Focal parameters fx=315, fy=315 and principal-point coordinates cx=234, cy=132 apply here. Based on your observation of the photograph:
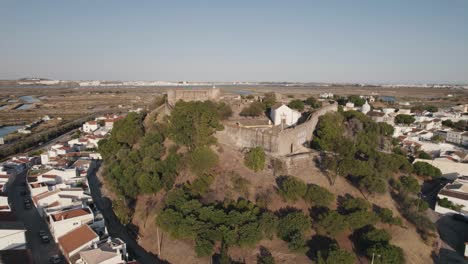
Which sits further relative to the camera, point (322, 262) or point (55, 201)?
point (55, 201)

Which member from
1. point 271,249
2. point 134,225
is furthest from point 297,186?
point 134,225

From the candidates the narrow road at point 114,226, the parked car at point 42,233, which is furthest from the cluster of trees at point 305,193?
the parked car at point 42,233

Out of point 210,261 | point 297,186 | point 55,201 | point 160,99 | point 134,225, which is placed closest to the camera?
point 210,261

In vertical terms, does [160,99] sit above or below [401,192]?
above

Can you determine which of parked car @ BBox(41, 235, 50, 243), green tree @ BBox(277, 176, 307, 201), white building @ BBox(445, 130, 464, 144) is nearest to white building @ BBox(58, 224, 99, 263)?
parked car @ BBox(41, 235, 50, 243)

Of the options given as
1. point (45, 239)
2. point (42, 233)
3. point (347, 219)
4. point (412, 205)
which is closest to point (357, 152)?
point (412, 205)

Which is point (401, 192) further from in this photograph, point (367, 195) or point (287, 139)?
point (287, 139)
